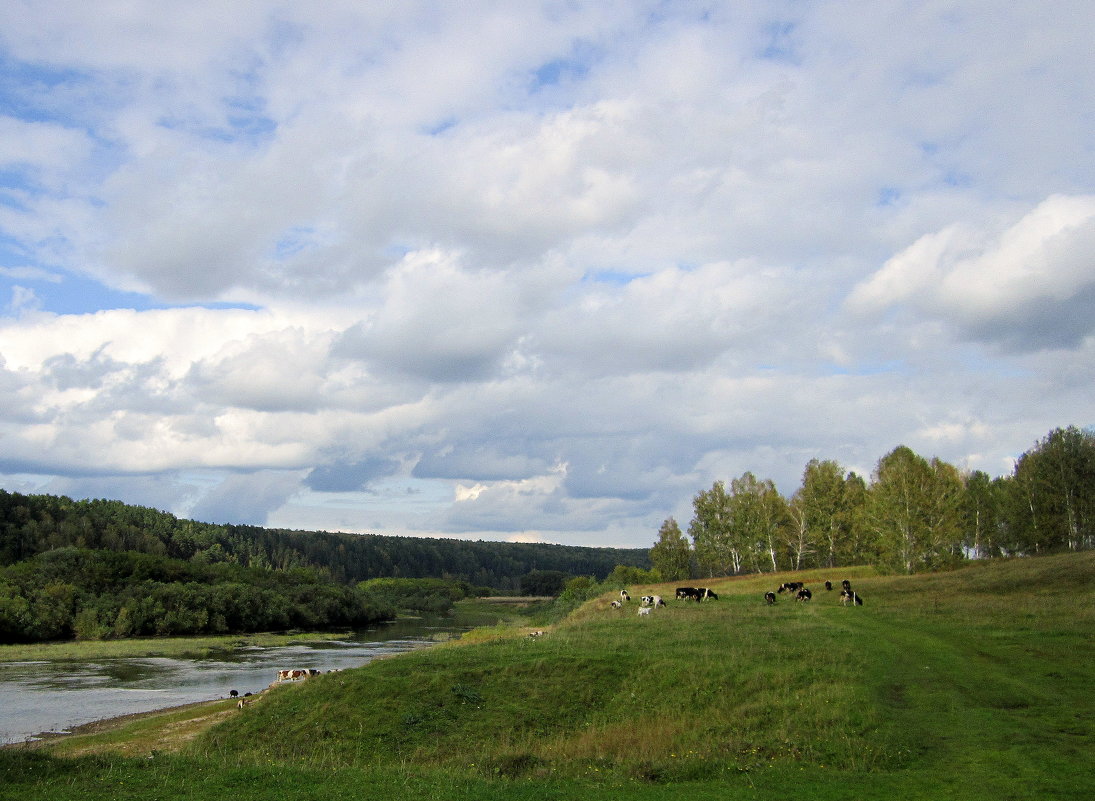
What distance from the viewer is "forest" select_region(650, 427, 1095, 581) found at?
2616 inches

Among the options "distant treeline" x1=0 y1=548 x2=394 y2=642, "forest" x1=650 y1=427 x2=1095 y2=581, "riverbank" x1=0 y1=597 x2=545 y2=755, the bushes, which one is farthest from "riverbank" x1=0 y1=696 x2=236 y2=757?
the bushes

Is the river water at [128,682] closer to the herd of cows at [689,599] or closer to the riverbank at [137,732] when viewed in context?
the riverbank at [137,732]

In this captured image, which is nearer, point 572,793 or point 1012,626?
point 572,793

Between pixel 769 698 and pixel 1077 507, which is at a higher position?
pixel 1077 507

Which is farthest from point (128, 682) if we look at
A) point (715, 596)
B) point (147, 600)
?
point (147, 600)

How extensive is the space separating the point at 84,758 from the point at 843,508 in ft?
261

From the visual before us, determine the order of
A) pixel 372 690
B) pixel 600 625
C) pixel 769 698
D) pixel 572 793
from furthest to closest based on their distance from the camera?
pixel 600 625, pixel 372 690, pixel 769 698, pixel 572 793

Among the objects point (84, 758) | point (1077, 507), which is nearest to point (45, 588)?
point (84, 758)

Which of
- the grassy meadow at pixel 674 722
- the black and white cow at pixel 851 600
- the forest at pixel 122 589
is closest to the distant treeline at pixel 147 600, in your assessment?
the forest at pixel 122 589

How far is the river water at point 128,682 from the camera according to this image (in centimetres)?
3731

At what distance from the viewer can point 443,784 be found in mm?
15117

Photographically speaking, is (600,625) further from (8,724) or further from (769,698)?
(8,724)

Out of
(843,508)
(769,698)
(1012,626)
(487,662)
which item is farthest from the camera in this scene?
(843,508)

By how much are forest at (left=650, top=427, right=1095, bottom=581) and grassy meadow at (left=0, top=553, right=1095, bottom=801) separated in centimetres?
2665
